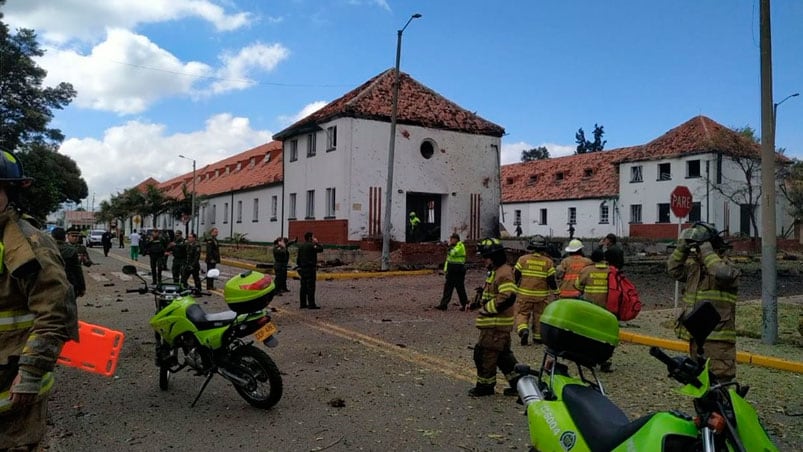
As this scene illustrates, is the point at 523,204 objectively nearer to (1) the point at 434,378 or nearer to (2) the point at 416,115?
(2) the point at 416,115

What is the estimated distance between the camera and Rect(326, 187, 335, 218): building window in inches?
1064

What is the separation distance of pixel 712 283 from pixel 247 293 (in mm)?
4449

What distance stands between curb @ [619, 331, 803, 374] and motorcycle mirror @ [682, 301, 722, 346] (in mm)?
6669

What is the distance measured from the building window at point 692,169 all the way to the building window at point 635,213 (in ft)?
13.7

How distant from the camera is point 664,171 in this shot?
4056 cm

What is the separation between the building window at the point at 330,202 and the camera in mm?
27016

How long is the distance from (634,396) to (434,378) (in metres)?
2.24

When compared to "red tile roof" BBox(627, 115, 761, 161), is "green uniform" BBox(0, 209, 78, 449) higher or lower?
lower

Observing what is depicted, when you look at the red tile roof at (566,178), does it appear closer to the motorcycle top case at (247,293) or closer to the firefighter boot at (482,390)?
the firefighter boot at (482,390)

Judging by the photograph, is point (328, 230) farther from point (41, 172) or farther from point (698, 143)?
point (698, 143)

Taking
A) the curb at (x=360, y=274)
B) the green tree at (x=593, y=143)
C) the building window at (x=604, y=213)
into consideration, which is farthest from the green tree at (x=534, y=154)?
the curb at (x=360, y=274)

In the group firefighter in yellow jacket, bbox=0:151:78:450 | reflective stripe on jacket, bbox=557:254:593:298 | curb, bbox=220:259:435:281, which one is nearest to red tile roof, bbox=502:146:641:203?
curb, bbox=220:259:435:281

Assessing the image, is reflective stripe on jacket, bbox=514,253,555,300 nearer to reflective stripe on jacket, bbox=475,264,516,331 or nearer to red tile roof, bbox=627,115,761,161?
reflective stripe on jacket, bbox=475,264,516,331

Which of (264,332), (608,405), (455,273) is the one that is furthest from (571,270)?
(608,405)
